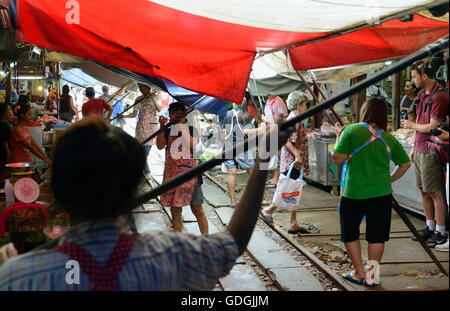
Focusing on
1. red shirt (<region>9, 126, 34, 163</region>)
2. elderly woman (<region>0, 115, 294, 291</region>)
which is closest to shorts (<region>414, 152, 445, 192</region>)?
elderly woman (<region>0, 115, 294, 291</region>)

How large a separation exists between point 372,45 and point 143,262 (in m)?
3.68

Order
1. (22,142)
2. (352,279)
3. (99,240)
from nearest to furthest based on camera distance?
(99,240) < (352,279) < (22,142)

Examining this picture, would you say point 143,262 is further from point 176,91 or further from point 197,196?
point 176,91

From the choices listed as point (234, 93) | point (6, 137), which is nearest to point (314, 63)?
point (234, 93)

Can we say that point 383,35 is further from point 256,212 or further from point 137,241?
point 137,241

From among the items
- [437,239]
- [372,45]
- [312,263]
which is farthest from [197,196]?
[437,239]

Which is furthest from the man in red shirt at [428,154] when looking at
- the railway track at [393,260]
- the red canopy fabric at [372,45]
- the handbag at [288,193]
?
the handbag at [288,193]

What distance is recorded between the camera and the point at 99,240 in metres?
1.41

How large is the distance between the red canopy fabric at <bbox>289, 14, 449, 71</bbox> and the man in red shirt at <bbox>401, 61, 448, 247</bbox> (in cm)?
109

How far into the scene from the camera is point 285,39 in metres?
4.12

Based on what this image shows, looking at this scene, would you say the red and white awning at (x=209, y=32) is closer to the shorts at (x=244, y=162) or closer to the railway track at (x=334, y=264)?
the railway track at (x=334, y=264)

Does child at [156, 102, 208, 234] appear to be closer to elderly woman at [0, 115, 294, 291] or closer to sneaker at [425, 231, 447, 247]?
sneaker at [425, 231, 447, 247]

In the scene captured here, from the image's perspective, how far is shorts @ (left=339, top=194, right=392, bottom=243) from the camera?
4.70m

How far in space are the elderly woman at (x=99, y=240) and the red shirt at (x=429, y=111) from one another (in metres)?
4.55
